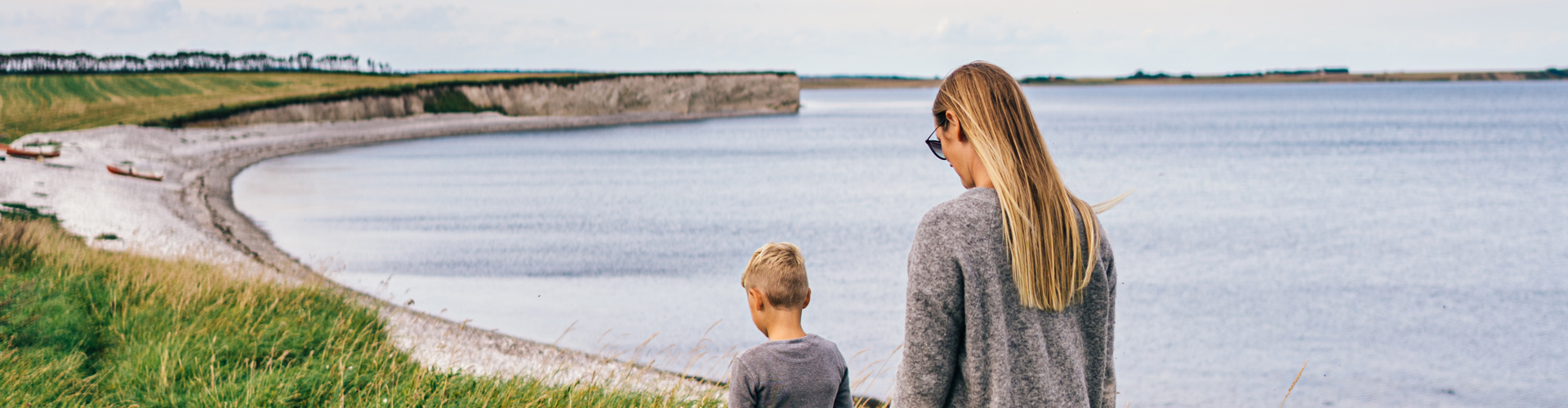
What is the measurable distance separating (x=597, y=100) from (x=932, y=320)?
314 feet

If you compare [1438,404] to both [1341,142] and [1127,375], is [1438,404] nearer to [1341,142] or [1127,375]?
[1127,375]

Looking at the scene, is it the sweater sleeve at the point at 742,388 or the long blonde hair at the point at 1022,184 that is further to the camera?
the sweater sleeve at the point at 742,388

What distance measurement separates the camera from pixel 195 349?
5566 mm

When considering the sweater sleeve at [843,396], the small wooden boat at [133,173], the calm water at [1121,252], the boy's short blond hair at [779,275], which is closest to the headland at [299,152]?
the small wooden boat at [133,173]

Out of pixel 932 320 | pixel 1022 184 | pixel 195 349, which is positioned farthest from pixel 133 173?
pixel 1022 184

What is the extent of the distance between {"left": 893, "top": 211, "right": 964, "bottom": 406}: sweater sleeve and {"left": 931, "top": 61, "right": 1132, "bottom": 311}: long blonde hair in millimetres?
145

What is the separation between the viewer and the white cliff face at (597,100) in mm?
59156

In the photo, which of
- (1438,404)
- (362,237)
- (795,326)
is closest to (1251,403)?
(1438,404)

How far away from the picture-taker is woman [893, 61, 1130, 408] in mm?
1864

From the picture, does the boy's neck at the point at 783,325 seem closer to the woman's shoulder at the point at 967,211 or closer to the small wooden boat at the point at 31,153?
the woman's shoulder at the point at 967,211

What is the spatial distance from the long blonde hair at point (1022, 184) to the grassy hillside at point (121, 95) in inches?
1502

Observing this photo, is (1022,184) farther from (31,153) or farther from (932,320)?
(31,153)

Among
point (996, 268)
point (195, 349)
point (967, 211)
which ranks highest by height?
point (967, 211)

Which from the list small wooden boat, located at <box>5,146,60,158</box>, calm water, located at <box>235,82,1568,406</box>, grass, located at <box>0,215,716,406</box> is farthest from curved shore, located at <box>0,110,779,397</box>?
calm water, located at <box>235,82,1568,406</box>
